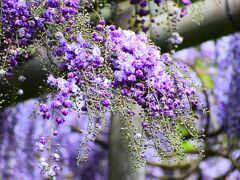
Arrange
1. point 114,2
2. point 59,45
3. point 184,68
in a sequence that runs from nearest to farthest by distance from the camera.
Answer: point 59,45 < point 184,68 < point 114,2

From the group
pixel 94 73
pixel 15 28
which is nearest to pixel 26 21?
pixel 15 28

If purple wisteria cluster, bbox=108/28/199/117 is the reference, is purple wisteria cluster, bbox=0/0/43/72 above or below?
above

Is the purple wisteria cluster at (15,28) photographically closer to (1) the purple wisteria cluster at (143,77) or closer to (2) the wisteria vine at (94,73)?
(2) the wisteria vine at (94,73)

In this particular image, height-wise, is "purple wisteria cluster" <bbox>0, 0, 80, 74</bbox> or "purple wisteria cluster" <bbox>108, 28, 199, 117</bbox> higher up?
"purple wisteria cluster" <bbox>0, 0, 80, 74</bbox>

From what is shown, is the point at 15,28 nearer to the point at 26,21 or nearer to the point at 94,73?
the point at 26,21

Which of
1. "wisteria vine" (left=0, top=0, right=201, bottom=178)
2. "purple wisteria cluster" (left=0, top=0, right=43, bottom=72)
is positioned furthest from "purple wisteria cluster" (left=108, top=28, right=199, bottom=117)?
"purple wisteria cluster" (left=0, top=0, right=43, bottom=72)

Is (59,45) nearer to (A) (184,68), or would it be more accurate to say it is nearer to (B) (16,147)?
(A) (184,68)

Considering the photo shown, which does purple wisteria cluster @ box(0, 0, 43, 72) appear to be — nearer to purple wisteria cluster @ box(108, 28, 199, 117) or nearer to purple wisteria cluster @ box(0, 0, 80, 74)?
purple wisteria cluster @ box(0, 0, 80, 74)

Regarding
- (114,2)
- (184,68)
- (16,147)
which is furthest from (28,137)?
(184,68)

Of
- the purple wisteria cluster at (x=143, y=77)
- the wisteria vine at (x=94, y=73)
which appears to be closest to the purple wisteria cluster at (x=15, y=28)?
the wisteria vine at (x=94, y=73)

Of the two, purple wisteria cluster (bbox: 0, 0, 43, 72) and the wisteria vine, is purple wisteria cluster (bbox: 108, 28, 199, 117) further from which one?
purple wisteria cluster (bbox: 0, 0, 43, 72)

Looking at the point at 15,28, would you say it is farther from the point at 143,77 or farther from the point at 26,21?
the point at 143,77
